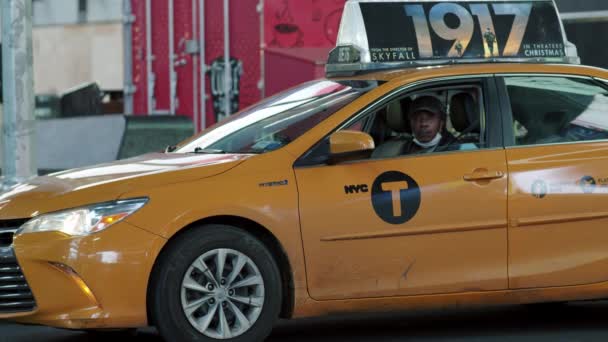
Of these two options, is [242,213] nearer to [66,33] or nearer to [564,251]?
[564,251]

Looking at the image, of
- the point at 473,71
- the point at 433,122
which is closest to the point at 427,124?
the point at 433,122

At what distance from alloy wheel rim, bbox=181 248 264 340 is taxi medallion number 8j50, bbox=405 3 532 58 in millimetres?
1866

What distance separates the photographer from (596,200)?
24.2ft

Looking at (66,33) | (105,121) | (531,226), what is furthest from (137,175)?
(66,33)

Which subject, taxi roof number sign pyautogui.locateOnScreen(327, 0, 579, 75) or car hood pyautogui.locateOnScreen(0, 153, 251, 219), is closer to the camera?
car hood pyautogui.locateOnScreen(0, 153, 251, 219)

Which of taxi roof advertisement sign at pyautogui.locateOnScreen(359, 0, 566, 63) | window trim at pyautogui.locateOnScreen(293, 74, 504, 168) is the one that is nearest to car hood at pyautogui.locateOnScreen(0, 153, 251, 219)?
window trim at pyautogui.locateOnScreen(293, 74, 504, 168)

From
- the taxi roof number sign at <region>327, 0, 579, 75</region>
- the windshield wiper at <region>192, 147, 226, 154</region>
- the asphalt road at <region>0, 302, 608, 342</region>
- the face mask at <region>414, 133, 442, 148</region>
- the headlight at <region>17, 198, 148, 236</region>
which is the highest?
the taxi roof number sign at <region>327, 0, 579, 75</region>

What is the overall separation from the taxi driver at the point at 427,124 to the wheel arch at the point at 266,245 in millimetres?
937

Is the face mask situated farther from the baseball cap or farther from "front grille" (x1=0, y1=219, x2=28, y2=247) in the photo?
"front grille" (x1=0, y1=219, x2=28, y2=247)

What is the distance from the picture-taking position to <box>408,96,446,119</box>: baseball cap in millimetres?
7521

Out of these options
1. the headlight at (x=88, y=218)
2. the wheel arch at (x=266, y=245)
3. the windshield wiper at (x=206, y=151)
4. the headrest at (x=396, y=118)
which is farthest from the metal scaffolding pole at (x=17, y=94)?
the wheel arch at (x=266, y=245)

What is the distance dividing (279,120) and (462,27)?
130 centimetres

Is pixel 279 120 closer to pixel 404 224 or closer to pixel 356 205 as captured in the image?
pixel 356 205

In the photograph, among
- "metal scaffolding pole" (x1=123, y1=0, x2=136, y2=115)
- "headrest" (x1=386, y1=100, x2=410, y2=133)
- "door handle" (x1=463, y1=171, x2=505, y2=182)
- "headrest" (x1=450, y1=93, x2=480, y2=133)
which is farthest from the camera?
"metal scaffolding pole" (x1=123, y1=0, x2=136, y2=115)
